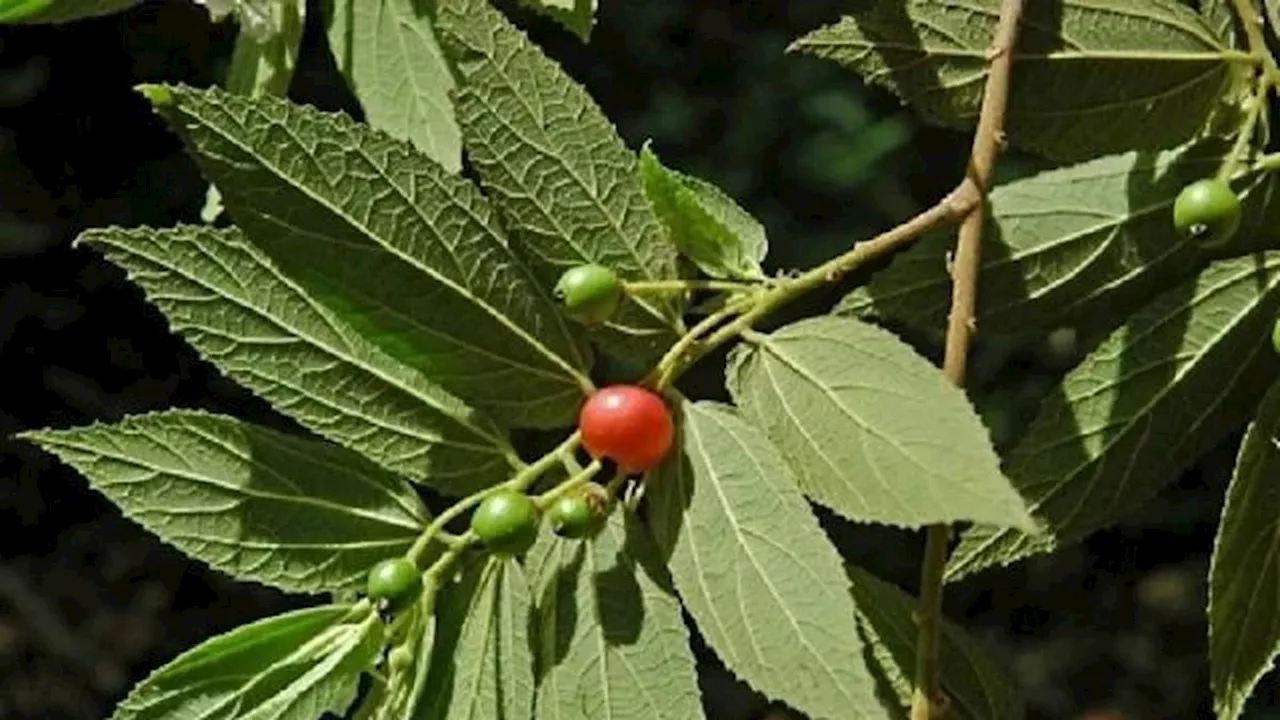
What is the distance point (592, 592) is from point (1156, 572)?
8.91 feet

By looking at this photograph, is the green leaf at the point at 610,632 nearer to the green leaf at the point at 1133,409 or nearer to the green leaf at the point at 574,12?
the green leaf at the point at 1133,409

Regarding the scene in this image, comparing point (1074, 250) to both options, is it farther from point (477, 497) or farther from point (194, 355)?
point (194, 355)

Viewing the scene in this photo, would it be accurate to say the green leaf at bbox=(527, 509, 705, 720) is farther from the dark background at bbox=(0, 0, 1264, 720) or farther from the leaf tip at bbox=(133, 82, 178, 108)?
the dark background at bbox=(0, 0, 1264, 720)

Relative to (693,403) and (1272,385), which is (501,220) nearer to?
(693,403)

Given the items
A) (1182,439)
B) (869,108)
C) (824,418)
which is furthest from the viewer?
(869,108)

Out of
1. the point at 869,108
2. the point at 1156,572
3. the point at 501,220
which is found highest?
the point at 869,108

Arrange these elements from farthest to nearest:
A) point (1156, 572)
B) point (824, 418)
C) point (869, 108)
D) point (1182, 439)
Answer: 1. point (1156, 572)
2. point (869, 108)
3. point (1182, 439)
4. point (824, 418)

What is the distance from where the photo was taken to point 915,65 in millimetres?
1091

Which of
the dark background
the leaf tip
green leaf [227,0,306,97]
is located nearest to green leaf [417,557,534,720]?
the leaf tip

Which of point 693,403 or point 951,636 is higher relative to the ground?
point 693,403

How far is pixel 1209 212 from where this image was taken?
3.29 ft

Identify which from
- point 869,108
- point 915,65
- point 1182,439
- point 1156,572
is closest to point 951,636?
point 1182,439

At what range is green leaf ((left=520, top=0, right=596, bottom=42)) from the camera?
3.78 feet

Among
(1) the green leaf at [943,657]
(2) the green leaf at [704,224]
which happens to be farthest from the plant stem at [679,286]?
(1) the green leaf at [943,657]
